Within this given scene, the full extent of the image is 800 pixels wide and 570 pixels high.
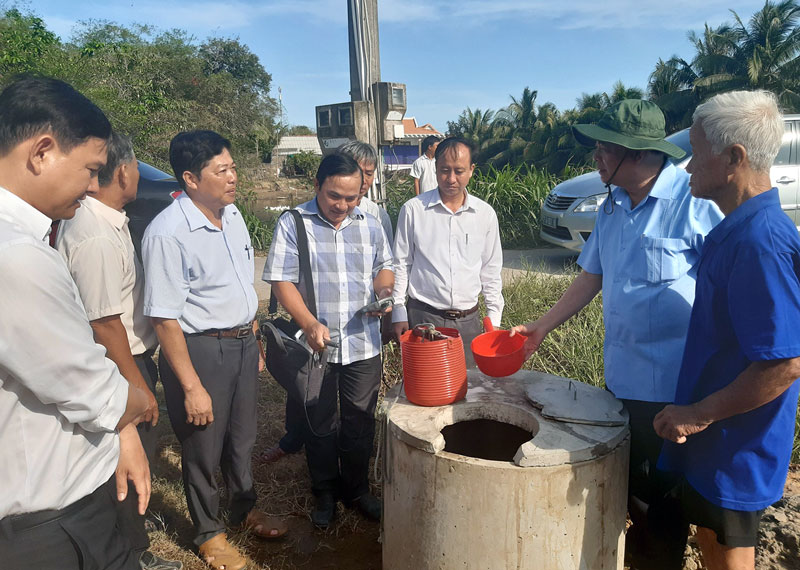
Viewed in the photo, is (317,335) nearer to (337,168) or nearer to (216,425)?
(216,425)

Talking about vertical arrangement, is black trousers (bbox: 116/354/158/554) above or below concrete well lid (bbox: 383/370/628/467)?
below

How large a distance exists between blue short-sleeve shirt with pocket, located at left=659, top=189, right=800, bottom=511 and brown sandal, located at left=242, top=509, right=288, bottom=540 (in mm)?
1914

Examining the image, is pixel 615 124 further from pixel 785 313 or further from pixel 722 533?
pixel 722 533

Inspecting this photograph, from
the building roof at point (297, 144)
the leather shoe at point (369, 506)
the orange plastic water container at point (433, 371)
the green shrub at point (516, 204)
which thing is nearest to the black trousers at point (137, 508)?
the leather shoe at point (369, 506)

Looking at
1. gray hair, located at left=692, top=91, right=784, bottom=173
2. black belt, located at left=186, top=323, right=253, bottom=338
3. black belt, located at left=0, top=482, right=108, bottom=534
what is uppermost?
gray hair, located at left=692, top=91, right=784, bottom=173

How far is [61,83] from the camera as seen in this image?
144cm

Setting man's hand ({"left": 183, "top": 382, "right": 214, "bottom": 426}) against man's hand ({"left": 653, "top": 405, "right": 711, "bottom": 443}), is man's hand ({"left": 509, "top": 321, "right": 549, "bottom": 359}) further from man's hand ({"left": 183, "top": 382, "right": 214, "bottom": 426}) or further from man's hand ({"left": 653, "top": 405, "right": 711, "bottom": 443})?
man's hand ({"left": 183, "top": 382, "right": 214, "bottom": 426})

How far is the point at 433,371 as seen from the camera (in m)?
2.13

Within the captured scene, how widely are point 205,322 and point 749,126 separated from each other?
6.83ft

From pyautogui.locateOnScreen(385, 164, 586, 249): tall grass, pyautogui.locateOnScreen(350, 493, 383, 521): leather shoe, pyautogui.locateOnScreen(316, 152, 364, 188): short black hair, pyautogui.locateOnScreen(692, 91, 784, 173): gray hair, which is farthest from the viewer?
pyautogui.locateOnScreen(385, 164, 586, 249): tall grass

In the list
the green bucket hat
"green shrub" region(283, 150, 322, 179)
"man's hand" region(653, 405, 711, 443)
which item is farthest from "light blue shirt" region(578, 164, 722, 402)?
"green shrub" region(283, 150, 322, 179)

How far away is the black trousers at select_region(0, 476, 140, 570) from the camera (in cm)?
127

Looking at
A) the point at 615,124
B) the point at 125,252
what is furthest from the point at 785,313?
the point at 125,252

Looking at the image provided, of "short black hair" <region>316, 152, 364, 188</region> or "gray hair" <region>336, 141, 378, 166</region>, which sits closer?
"short black hair" <region>316, 152, 364, 188</region>
